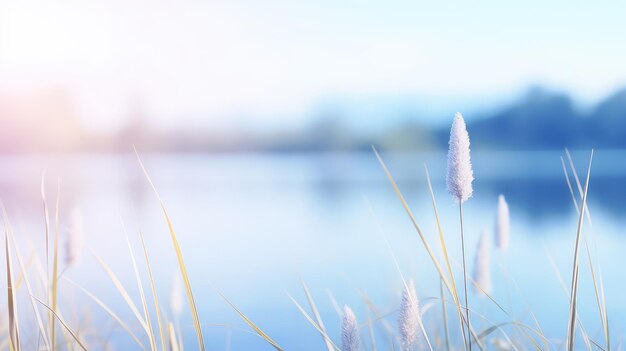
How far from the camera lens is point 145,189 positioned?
27.2 meters

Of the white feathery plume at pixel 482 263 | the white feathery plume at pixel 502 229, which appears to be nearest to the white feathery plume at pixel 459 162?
the white feathery plume at pixel 502 229

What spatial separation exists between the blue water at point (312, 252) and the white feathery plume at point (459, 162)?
23 centimetres

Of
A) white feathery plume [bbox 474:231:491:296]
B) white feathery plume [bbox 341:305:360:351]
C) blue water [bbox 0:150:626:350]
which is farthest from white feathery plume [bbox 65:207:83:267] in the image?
white feathery plume [bbox 474:231:491:296]

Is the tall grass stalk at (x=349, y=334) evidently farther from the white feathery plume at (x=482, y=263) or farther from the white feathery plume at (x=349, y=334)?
the white feathery plume at (x=482, y=263)

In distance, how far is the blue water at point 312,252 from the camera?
3.44 m

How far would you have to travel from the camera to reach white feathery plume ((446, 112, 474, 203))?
46.8 inches

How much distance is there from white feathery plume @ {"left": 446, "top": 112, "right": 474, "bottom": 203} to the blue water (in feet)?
0.74

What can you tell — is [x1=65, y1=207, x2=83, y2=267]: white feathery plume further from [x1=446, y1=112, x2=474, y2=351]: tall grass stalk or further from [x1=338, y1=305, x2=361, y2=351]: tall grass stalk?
[x1=446, y1=112, x2=474, y2=351]: tall grass stalk

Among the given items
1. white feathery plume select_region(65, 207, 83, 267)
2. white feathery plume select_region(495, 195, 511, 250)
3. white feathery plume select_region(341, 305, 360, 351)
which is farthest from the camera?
white feathery plume select_region(495, 195, 511, 250)

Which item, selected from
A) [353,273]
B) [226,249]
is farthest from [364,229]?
[353,273]

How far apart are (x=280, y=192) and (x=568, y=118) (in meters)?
11.8

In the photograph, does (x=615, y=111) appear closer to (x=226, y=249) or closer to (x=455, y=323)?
(x=226, y=249)

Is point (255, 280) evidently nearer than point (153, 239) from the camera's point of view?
Yes

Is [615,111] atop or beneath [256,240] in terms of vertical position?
atop
